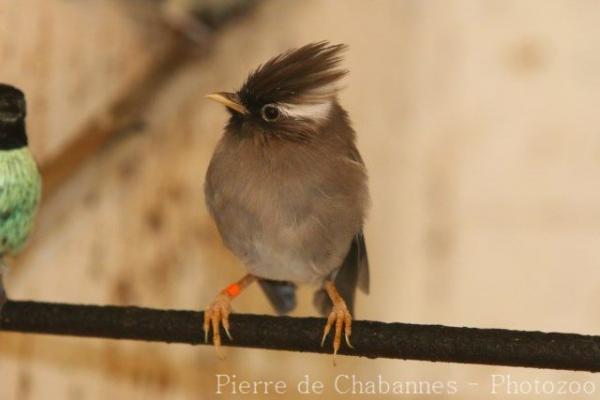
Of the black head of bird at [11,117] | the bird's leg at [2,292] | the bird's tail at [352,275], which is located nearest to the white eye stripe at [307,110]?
the bird's tail at [352,275]

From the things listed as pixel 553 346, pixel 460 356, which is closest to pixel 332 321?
pixel 460 356

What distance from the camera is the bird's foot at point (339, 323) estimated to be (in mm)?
1617

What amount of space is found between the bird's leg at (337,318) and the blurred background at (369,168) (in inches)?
21.6

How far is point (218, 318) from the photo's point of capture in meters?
1.78

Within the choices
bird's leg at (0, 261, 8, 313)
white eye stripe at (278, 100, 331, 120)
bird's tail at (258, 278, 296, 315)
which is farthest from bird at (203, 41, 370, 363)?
bird's leg at (0, 261, 8, 313)

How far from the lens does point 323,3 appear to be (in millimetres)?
2666

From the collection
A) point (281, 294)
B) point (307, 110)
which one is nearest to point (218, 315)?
point (281, 294)

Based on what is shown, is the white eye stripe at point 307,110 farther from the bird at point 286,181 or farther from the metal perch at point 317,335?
the metal perch at point 317,335

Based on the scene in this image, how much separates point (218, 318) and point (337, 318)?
25cm

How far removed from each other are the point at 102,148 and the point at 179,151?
9.2 inches

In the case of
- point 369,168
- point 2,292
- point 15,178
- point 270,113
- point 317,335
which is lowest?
point 2,292

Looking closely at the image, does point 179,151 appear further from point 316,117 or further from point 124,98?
point 316,117

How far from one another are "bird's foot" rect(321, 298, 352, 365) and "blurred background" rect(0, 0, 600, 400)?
63cm

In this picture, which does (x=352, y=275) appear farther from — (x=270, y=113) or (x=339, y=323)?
(x=270, y=113)
